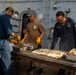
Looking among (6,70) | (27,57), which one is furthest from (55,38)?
(6,70)

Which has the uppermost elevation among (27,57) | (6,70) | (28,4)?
(28,4)

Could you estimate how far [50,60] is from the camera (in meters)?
2.72

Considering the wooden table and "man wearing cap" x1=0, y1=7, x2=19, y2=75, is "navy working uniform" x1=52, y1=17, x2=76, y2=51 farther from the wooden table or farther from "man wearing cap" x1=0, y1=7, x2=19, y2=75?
"man wearing cap" x1=0, y1=7, x2=19, y2=75

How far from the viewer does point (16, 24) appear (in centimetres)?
623

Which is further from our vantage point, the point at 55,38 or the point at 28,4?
the point at 28,4

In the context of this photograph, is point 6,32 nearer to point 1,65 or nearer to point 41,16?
point 1,65

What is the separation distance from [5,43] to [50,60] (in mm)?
1093

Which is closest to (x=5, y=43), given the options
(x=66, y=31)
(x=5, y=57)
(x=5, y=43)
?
(x=5, y=43)

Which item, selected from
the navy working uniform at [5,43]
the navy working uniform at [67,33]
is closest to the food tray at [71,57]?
the navy working uniform at [67,33]

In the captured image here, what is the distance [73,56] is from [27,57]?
0.87 m

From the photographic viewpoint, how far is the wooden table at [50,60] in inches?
98.7

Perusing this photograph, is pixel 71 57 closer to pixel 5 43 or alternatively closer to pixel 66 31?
pixel 66 31

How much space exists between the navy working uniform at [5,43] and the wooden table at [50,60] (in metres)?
0.16

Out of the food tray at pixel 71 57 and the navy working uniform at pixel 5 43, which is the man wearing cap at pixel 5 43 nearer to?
the navy working uniform at pixel 5 43
